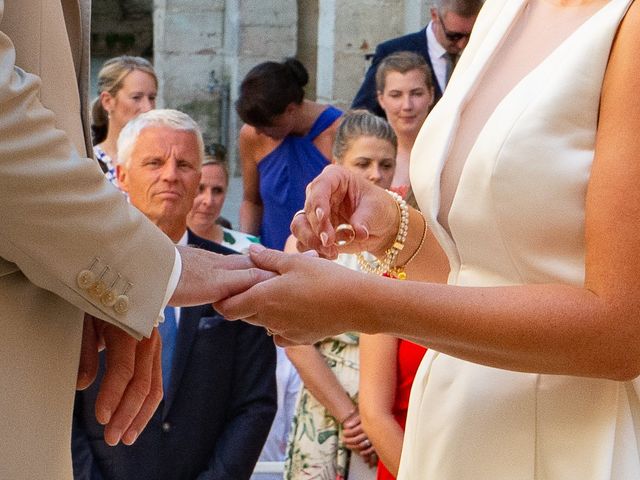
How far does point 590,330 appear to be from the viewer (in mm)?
2129

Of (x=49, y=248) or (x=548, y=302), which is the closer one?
(x=49, y=248)

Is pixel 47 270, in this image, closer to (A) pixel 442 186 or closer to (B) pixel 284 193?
(A) pixel 442 186

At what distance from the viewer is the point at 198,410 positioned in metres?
4.23

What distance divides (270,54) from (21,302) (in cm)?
687

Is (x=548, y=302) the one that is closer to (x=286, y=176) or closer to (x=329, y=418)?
(x=329, y=418)

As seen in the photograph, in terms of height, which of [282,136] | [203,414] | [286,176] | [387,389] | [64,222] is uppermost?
[64,222]

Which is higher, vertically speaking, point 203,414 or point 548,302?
point 548,302

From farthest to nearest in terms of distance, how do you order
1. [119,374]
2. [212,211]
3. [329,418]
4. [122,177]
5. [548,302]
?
[212,211] → [122,177] → [329,418] → [119,374] → [548,302]

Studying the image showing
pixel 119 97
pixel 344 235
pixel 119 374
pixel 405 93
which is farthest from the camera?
pixel 119 97

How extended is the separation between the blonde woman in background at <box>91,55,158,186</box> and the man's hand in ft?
12.3

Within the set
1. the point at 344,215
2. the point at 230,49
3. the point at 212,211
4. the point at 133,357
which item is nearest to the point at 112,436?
the point at 133,357

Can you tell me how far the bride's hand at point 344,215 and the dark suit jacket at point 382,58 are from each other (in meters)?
3.71

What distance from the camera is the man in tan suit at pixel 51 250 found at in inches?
77.0

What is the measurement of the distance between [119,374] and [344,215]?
0.61 metres
